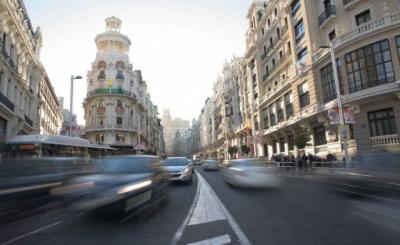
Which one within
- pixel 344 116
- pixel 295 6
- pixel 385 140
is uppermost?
pixel 295 6

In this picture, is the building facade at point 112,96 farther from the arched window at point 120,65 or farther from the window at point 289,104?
the window at point 289,104

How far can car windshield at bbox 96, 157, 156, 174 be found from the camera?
722cm

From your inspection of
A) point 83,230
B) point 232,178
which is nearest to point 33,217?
point 83,230

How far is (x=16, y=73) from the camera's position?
25844 mm

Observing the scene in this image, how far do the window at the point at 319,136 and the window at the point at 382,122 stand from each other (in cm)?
598

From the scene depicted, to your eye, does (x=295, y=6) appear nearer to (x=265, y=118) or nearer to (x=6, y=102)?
(x=265, y=118)

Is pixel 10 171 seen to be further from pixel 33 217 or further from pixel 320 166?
pixel 320 166

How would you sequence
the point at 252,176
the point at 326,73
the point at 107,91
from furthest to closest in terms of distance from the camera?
the point at 107,91, the point at 326,73, the point at 252,176

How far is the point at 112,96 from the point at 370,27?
49509 mm

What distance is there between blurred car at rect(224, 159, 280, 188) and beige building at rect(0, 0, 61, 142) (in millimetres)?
19660

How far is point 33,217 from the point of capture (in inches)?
281

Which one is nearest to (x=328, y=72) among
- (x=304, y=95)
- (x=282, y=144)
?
(x=304, y=95)

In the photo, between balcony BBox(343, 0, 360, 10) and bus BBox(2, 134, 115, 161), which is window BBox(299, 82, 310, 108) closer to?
balcony BBox(343, 0, 360, 10)

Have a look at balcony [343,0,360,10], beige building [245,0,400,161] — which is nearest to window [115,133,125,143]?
beige building [245,0,400,161]
